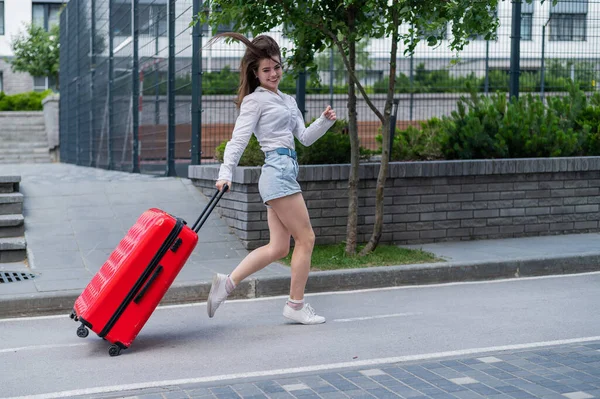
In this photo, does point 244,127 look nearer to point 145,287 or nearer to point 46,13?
point 145,287

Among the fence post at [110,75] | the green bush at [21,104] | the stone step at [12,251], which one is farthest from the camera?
the green bush at [21,104]

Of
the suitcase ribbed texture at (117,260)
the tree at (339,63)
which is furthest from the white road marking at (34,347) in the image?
the tree at (339,63)

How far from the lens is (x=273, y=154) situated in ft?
21.4

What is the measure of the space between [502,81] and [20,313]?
809 centimetres

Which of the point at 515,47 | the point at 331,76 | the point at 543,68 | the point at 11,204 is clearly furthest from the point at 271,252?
A: the point at 543,68

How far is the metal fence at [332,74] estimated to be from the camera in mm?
11750

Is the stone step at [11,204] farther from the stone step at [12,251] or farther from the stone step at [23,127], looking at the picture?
the stone step at [23,127]

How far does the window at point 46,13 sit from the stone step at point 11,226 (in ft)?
132

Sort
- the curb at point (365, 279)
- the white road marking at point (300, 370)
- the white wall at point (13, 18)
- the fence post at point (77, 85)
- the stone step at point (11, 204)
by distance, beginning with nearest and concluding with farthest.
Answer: the white road marking at point (300, 370) < the curb at point (365, 279) < the stone step at point (11, 204) < the fence post at point (77, 85) < the white wall at point (13, 18)

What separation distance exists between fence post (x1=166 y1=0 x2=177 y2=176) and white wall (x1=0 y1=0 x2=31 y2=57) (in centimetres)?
3697

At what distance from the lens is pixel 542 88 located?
1302 centimetres

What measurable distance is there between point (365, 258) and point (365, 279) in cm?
59

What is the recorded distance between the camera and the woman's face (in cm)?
652

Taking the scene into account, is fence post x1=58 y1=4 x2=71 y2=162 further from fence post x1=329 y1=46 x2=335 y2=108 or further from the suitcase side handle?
the suitcase side handle
